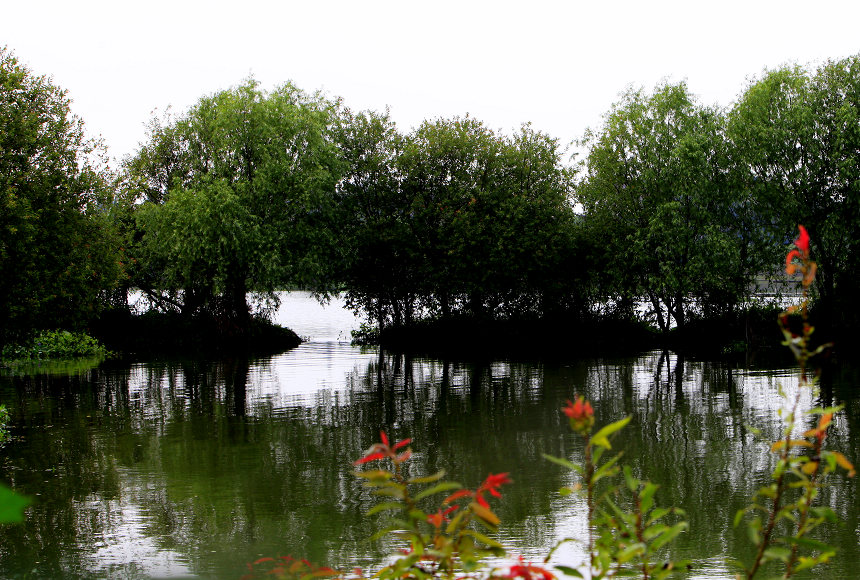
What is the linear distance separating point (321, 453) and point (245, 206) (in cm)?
2494

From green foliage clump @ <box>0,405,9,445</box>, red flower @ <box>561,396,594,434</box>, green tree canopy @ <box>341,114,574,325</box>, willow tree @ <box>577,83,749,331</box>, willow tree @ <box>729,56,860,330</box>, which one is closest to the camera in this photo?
red flower @ <box>561,396,594,434</box>

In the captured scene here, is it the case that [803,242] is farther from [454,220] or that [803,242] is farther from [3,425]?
[454,220]

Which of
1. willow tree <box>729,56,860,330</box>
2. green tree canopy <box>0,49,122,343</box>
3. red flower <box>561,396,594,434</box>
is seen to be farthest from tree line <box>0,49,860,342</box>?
red flower <box>561,396,594,434</box>

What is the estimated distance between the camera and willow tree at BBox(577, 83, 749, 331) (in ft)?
116

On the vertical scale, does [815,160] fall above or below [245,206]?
above

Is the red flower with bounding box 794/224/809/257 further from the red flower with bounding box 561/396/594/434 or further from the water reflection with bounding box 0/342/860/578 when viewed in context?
the water reflection with bounding box 0/342/860/578

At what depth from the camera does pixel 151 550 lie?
345 inches

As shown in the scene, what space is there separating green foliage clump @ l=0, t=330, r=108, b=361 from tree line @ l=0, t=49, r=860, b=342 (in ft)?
8.13

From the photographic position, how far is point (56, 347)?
32750 mm

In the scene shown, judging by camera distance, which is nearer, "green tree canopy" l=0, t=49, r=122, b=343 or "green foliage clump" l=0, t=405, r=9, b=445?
"green foliage clump" l=0, t=405, r=9, b=445

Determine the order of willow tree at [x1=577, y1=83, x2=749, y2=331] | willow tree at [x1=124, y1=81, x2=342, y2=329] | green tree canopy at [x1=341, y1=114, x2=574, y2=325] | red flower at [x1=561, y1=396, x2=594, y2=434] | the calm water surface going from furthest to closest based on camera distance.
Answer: green tree canopy at [x1=341, y1=114, x2=574, y2=325] < willow tree at [x1=124, y1=81, x2=342, y2=329] < willow tree at [x1=577, y1=83, x2=749, y2=331] < the calm water surface < red flower at [x1=561, y1=396, x2=594, y2=434]

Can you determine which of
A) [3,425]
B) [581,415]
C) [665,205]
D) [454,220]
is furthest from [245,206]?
[581,415]

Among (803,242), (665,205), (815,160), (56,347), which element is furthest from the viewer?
(665,205)

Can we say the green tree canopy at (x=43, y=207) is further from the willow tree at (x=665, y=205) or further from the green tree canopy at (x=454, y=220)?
the willow tree at (x=665, y=205)
